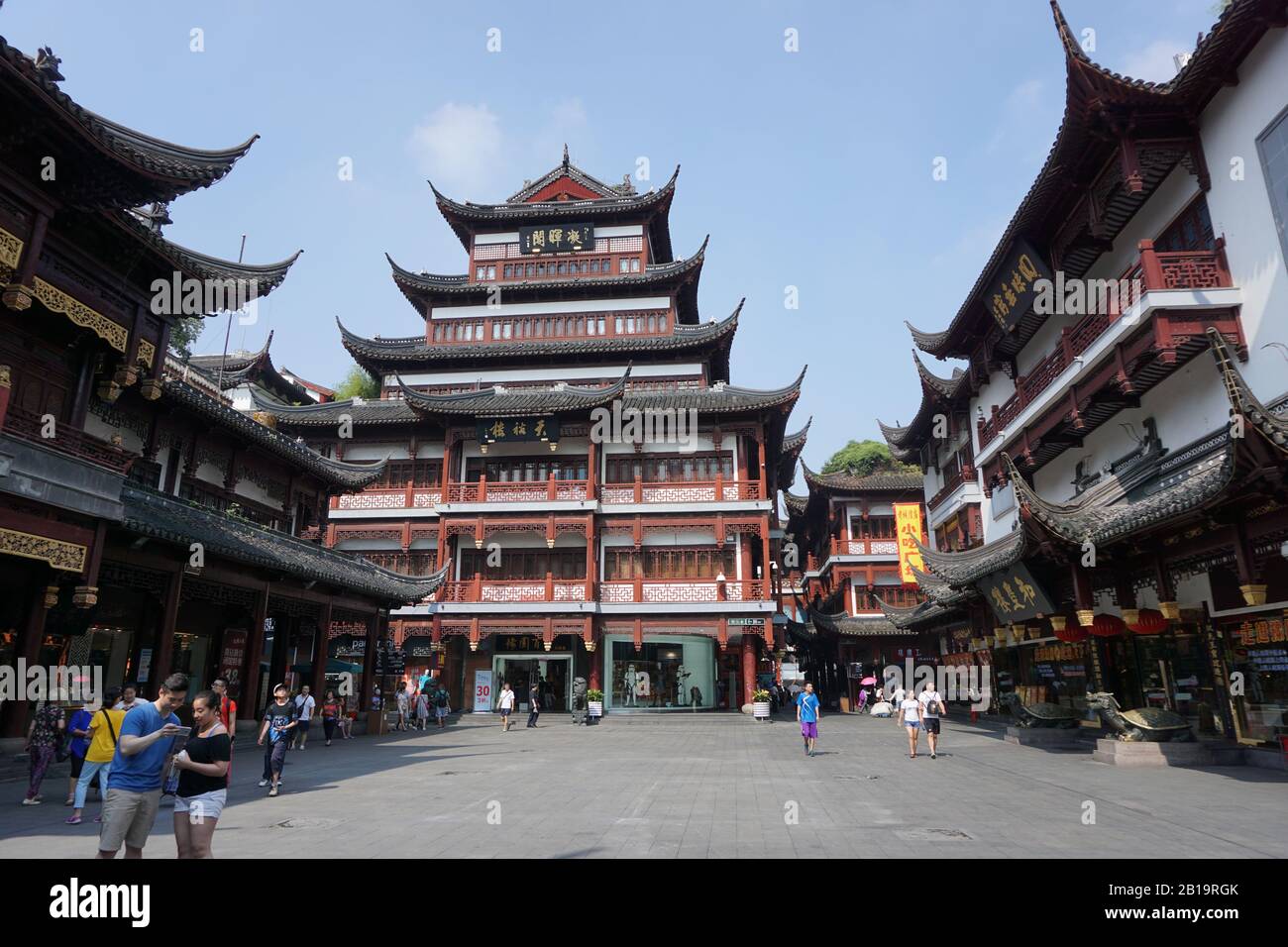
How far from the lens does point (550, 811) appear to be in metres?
9.48

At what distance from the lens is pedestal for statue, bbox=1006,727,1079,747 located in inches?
696

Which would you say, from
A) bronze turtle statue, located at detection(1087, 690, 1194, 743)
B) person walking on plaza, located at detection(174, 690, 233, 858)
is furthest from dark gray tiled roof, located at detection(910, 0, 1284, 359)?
person walking on plaza, located at detection(174, 690, 233, 858)

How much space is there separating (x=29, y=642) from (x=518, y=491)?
68.6 feet

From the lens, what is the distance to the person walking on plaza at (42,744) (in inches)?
398

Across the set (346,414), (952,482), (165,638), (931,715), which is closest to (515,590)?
(346,414)

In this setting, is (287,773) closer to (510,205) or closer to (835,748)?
(835,748)

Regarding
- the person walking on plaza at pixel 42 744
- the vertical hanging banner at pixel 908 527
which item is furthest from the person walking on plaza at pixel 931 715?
the vertical hanging banner at pixel 908 527

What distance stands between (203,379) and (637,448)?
19.5m

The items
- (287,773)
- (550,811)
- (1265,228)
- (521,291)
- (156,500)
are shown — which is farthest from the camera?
(521,291)

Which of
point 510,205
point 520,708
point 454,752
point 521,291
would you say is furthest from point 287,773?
point 510,205

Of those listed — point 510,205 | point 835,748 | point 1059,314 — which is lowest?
point 835,748

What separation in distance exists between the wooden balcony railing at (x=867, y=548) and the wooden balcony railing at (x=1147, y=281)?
22998mm

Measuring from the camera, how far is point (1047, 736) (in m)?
18.0

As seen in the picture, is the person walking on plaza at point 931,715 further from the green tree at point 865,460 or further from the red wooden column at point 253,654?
the green tree at point 865,460
